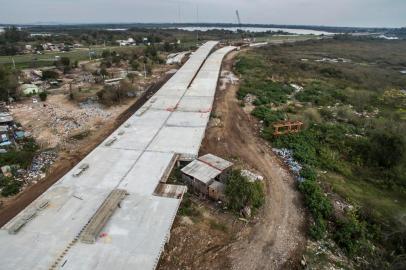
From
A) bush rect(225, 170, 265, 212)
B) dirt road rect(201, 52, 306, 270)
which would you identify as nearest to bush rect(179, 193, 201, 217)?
bush rect(225, 170, 265, 212)

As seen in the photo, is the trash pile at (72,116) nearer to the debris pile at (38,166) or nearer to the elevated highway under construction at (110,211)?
the debris pile at (38,166)

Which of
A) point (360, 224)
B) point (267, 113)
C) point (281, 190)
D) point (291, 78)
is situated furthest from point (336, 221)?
point (291, 78)

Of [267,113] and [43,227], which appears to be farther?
[267,113]

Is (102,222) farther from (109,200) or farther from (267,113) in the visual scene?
(267,113)

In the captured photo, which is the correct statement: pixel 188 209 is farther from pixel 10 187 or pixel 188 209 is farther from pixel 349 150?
pixel 349 150

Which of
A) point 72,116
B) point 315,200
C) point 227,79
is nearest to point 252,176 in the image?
point 315,200

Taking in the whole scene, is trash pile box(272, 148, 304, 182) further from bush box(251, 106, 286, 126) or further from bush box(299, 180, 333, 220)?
bush box(251, 106, 286, 126)
